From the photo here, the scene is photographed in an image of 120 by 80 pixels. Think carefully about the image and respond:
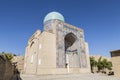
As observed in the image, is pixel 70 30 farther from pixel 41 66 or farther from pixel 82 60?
pixel 41 66

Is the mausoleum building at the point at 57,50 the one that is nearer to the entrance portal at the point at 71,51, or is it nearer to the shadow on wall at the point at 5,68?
the entrance portal at the point at 71,51

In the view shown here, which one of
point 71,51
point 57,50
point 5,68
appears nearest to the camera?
point 5,68

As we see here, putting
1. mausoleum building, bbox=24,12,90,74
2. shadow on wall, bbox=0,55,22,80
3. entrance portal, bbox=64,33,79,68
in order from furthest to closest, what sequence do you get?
1. entrance portal, bbox=64,33,79,68
2. mausoleum building, bbox=24,12,90,74
3. shadow on wall, bbox=0,55,22,80

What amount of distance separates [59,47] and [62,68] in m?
Answer: 3.24

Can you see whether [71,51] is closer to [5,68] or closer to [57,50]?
[57,50]

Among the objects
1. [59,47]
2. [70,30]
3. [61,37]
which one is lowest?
[59,47]

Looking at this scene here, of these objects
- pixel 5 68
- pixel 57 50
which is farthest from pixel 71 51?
pixel 5 68

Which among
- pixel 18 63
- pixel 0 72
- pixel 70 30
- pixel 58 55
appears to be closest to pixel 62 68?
pixel 58 55

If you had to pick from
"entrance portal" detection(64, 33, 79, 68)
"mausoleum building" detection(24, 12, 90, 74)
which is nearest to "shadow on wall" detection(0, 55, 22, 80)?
"mausoleum building" detection(24, 12, 90, 74)

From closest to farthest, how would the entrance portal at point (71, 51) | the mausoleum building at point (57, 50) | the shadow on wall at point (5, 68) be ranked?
1. the shadow on wall at point (5, 68)
2. the mausoleum building at point (57, 50)
3. the entrance portal at point (71, 51)

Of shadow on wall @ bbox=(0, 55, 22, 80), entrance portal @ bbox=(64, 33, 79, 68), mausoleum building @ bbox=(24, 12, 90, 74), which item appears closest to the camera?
shadow on wall @ bbox=(0, 55, 22, 80)

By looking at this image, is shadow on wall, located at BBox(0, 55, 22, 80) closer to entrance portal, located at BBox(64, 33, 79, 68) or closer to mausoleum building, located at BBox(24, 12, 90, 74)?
mausoleum building, located at BBox(24, 12, 90, 74)

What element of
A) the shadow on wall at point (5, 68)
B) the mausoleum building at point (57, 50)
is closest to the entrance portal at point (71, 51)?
the mausoleum building at point (57, 50)

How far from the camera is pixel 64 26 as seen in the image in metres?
19.4
